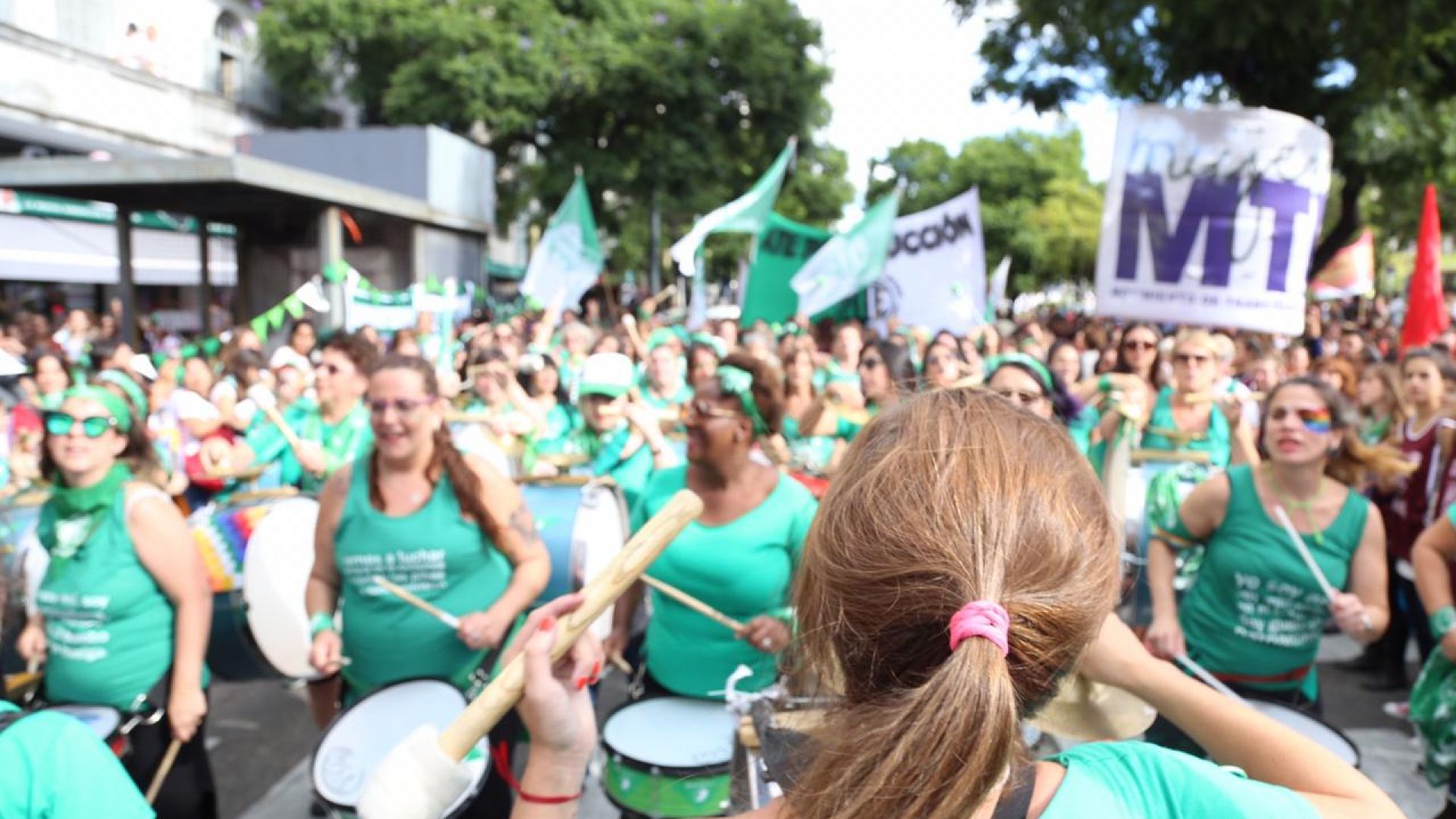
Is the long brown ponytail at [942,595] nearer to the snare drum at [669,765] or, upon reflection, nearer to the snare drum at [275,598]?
the snare drum at [669,765]

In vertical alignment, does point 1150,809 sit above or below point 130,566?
above

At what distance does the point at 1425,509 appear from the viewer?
4.74 meters

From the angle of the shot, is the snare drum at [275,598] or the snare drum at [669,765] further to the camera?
the snare drum at [275,598]

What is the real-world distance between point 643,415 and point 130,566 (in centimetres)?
197

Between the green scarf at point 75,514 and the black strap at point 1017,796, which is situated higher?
the black strap at point 1017,796

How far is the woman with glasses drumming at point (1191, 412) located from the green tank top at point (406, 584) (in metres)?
3.69

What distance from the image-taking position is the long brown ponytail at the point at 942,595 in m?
1.03

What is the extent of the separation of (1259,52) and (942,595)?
10.6 meters

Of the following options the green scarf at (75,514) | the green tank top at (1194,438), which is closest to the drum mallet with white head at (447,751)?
the green scarf at (75,514)

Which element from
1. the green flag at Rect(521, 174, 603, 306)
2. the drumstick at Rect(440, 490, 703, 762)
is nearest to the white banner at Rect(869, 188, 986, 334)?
the green flag at Rect(521, 174, 603, 306)

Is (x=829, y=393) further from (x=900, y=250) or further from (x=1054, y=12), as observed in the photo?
(x=1054, y=12)

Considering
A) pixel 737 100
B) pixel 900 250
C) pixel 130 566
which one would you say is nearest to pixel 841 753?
pixel 130 566

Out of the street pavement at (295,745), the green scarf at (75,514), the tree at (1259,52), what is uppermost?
the tree at (1259,52)

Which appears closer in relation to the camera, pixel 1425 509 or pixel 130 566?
pixel 130 566
